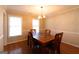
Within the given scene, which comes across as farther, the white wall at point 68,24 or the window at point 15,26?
the window at point 15,26

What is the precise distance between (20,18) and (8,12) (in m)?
0.54

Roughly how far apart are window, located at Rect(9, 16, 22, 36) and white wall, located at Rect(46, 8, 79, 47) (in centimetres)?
123

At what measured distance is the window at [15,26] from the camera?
341cm

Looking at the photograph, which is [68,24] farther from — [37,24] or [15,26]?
[15,26]

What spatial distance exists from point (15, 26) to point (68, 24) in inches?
81.0

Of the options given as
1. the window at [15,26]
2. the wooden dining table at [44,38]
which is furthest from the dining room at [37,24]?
the wooden dining table at [44,38]

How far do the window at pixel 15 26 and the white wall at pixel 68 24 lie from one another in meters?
1.23

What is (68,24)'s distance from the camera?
3453mm

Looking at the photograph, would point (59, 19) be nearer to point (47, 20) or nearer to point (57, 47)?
point (47, 20)

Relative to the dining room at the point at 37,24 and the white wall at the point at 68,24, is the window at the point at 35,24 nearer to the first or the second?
the dining room at the point at 37,24

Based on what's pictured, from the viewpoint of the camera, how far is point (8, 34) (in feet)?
11.0

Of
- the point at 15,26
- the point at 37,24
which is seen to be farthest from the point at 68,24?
the point at 15,26

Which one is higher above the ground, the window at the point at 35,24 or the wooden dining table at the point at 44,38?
the window at the point at 35,24
